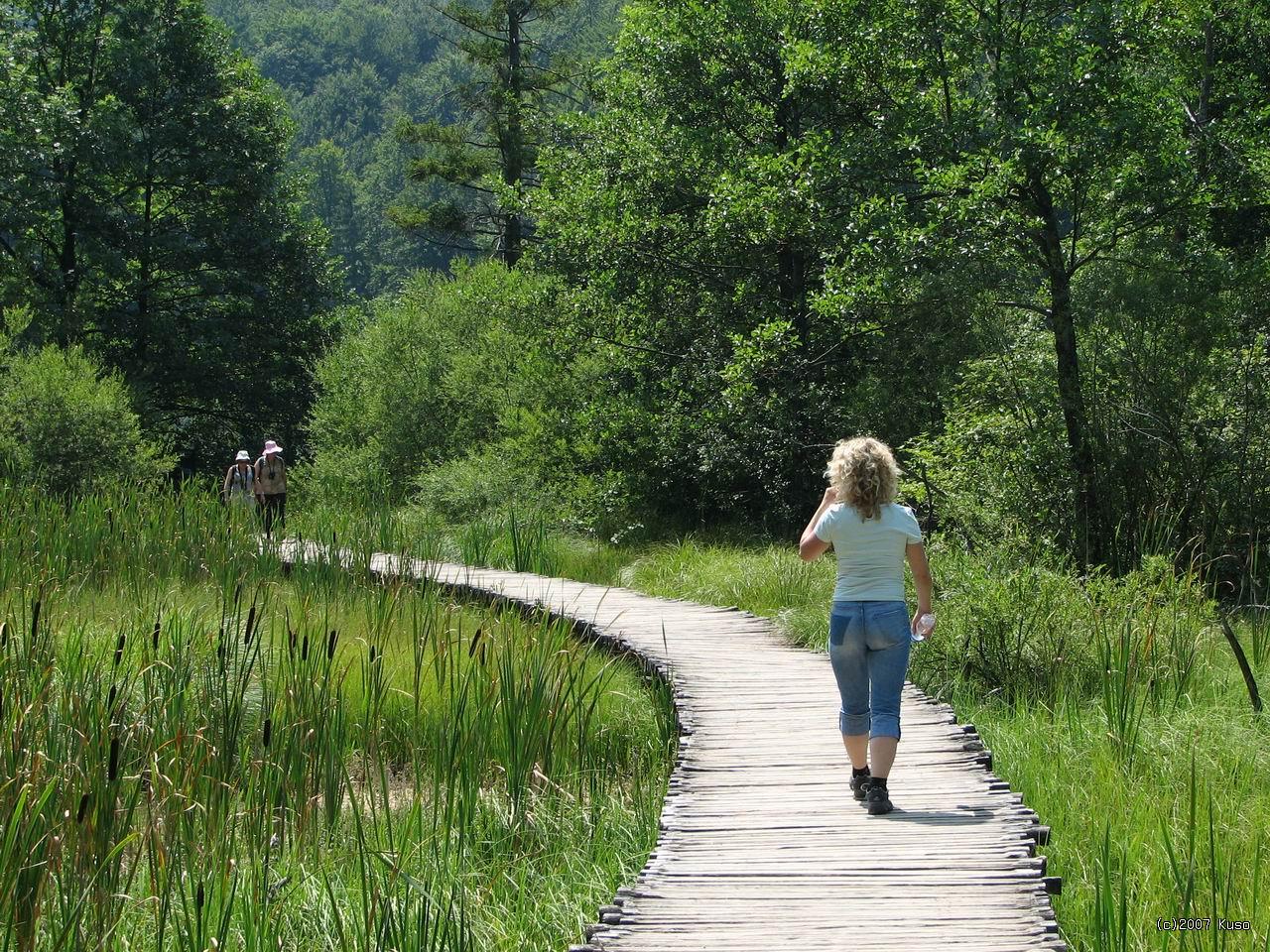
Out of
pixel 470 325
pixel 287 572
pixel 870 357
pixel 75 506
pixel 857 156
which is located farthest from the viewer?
pixel 470 325

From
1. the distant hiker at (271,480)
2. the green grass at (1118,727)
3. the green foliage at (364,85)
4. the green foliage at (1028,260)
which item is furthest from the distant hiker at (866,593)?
the green foliage at (364,85)

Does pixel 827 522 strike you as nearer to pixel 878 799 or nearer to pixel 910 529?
pixel 910 529

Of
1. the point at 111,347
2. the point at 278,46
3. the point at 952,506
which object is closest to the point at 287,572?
the point at 952,506

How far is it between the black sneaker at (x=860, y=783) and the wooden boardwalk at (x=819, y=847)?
6 centimetres

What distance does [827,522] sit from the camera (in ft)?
18.4

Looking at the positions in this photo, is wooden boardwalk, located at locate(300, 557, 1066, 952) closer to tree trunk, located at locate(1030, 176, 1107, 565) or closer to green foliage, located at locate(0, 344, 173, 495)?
tree trunk, located at locate(1030, 176, 1107, 565)

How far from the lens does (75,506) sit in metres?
12.1

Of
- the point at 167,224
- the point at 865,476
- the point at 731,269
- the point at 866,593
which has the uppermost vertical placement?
the point at 167,224

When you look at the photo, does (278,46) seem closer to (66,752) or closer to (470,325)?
(470,325)

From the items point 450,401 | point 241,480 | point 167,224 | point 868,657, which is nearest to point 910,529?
point 868,657

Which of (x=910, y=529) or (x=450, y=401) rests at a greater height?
(x=450, y=401)

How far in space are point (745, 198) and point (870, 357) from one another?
3476mm

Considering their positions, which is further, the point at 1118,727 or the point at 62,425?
the point at 62,425

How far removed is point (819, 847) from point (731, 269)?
46.1 feet
